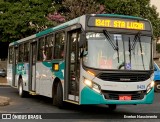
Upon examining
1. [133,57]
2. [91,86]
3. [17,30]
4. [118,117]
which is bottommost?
[118,117]

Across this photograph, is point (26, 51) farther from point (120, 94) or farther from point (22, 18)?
point (22, 18)

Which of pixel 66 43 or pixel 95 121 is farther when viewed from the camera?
pixel 66 43

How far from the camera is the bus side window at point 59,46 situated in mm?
14867

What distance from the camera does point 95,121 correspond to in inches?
475

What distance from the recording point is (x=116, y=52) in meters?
13.0

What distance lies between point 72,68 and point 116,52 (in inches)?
67.7

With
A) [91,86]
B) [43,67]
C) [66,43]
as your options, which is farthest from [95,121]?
[43,67]

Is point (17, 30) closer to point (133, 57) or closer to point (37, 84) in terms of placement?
point (37, 84)

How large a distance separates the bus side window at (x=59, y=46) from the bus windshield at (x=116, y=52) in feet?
6.65

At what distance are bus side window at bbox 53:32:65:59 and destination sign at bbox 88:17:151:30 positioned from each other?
1.97m

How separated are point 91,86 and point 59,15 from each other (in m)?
25.7

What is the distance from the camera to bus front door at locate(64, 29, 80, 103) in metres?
13.6

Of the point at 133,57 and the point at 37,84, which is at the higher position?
the point at 133,57

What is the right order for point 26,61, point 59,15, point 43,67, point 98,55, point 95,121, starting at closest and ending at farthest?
point 95,121
point 98,55
point 43,67
point 26,61
point 59,15
